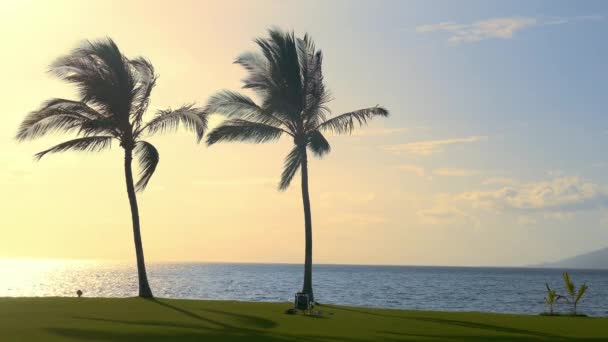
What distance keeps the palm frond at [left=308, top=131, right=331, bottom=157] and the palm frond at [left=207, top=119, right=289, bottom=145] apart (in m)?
1.67

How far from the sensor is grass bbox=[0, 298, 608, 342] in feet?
58.5

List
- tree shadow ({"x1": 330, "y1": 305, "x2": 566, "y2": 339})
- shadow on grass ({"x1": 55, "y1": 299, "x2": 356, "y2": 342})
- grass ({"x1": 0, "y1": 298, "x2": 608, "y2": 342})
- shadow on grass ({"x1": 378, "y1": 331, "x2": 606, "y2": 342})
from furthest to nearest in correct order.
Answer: tree shadow ({"x1": 330, "y1": 305, "x2": 566, "y2": 339}) → shadow on grass ({"x1": 378, "y1": 331, "x2": 606, "y2": 342}) → grass ({"x1": 0, "y1": 298, "x2": 608, "y2": 342}) → shadow on grass ({"x1": 55, "y1": 299, "x2": 356, "y2": 342})

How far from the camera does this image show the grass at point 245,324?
703 inches

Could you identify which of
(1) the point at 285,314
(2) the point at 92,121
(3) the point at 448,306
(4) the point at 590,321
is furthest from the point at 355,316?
(3) the point at 448,306

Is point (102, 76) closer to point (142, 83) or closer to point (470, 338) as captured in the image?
point (142, 83)

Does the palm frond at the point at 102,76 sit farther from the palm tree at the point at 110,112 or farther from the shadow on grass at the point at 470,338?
the shadow on grass at the point at 470,338

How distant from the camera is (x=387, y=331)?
65.4 ft

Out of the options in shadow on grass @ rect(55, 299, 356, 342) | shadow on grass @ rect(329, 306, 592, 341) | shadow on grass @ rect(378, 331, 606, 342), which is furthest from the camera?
shadow on grass @ rect(329, 306, 592, 341)

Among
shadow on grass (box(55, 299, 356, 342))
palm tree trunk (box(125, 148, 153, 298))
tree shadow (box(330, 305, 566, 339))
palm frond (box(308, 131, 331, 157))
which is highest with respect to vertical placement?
palm frond (box(308, 131, 331, 157))

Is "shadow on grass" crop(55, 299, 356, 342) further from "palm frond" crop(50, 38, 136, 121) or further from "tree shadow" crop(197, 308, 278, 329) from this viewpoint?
"palm frond" crop(50, 38, 136, 121)

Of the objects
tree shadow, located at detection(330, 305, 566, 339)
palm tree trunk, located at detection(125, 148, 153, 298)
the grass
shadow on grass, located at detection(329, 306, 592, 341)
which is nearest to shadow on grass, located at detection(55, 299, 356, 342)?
the grass

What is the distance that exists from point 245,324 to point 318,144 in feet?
38.7

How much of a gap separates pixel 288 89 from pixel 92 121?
8400 millimetres

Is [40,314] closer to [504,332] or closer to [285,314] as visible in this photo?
[285,314]
